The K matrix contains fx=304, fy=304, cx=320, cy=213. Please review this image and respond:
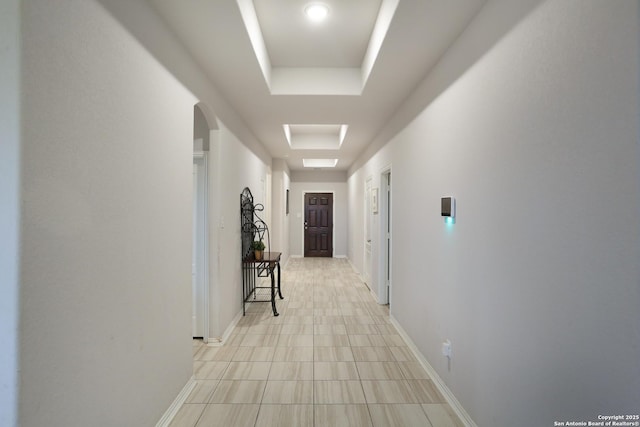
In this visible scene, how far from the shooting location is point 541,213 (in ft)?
4.09

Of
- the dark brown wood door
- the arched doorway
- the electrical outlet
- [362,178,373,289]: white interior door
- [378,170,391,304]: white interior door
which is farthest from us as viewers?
the dark brown wood door

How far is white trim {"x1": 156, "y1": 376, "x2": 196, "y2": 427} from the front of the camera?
180 cm

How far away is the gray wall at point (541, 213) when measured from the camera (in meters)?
0.93

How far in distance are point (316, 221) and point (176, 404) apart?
6986 mm

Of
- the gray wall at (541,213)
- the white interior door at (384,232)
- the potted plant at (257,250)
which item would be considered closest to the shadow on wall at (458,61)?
the gray wall at (541,213)

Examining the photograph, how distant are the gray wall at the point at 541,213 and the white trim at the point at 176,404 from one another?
181 centimetres

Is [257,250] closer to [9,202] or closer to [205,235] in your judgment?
[205,235]

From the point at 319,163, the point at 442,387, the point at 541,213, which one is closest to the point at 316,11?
the point at 541,213

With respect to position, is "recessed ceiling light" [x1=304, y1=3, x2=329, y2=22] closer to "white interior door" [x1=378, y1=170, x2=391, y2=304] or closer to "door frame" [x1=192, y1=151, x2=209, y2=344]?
"door frame" [x1=192, y1=151, x2=209, y2=344]

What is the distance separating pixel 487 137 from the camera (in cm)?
165

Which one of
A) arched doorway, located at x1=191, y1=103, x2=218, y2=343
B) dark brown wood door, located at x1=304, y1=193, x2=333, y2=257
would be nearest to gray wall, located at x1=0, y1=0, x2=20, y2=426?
arched doorway, located at x1=191, y1=103, x2=218, y2=343

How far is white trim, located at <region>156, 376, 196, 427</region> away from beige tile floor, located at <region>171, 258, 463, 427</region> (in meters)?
0.03

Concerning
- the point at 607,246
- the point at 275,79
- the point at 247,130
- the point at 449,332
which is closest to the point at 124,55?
the point at 275,79

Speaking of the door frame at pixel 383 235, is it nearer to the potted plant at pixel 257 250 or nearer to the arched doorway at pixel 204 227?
the potted plant at pixel 257 250
